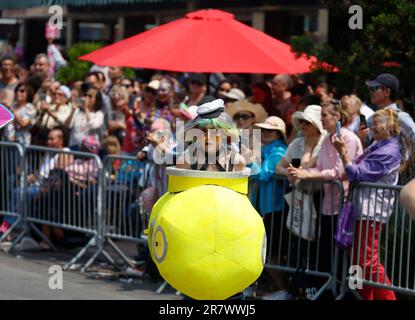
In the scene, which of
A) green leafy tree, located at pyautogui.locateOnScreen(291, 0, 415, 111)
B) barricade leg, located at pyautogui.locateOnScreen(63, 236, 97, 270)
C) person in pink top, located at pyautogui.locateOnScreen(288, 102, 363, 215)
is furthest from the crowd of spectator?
barricade leg, located at pyautogui.locateOnScreen(63, 236, 97, 270)

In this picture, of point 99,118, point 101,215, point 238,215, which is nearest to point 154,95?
point 99,118

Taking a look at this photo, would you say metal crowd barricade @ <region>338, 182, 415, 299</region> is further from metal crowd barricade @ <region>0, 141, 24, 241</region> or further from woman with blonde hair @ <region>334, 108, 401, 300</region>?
metal crowd barricade @ <region>0, 141, 24, 241</region>

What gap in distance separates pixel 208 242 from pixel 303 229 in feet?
12.6

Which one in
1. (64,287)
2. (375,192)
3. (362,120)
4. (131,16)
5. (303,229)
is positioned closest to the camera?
(375,192)

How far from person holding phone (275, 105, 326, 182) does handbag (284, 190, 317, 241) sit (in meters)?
0.20

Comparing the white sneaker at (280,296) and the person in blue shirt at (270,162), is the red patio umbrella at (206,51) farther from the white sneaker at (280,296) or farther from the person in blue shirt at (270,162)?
the white sneaker at (280,296)

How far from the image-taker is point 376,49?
11.0 meters

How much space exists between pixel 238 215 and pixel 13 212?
23.2 feet

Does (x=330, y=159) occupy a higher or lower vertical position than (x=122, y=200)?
higher

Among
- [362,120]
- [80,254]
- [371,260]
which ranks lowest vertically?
[80,254]

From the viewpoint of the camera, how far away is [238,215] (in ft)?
20.6

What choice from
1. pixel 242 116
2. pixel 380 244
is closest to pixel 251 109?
pixel 242 116

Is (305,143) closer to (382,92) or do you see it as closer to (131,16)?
(382,92)
